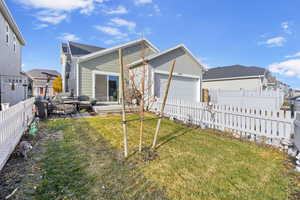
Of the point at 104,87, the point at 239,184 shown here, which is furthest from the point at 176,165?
the point at 104,87

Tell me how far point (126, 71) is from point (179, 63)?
412 cm

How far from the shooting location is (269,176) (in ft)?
8.64

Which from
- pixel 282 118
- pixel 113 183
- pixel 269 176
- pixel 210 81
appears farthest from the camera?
pixel 210 81

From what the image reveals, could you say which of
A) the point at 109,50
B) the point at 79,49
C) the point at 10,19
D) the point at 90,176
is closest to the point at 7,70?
the point at 10,19

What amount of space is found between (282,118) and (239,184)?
9.36 ft

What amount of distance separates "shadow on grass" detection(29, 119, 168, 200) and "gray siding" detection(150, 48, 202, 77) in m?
7.63

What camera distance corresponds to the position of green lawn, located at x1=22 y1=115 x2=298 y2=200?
2096mm

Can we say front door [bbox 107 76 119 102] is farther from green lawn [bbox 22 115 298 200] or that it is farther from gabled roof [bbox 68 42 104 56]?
green lawn [bbox 22 115 298 200]

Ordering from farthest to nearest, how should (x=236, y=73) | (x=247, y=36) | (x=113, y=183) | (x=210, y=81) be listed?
1. (x=210, y=81)
2. (x=236, y=73)
3. (x=247, y=36)
4. (x=113, y=183)

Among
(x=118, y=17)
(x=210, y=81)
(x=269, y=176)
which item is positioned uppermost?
(x=118, y=17)

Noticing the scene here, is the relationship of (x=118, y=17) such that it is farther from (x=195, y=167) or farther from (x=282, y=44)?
(x=282, y=44)

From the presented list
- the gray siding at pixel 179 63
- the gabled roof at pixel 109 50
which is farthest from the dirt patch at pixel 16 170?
the gray siding at pixel 179 63

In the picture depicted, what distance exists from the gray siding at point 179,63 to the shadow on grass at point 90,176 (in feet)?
25.0

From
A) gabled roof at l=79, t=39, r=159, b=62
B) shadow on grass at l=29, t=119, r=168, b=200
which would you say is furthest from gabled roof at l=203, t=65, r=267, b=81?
shadow on grass at l=29, t=119, r=168, b=200
